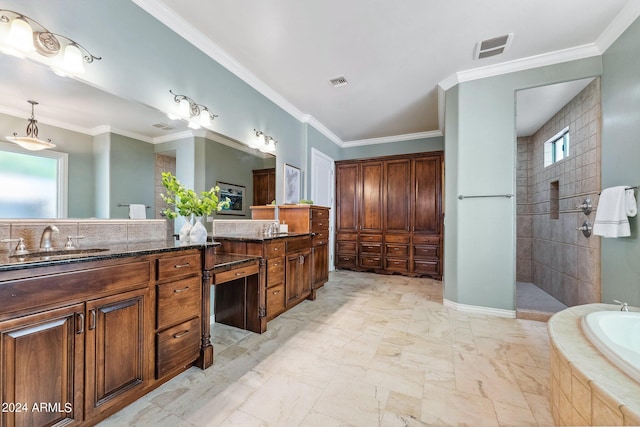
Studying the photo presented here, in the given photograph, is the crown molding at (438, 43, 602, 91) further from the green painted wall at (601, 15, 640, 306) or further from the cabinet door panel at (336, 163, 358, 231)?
the cabinet door panel at (336, 163, 358, 231)

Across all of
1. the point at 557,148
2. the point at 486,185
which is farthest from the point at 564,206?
the point at 486,185

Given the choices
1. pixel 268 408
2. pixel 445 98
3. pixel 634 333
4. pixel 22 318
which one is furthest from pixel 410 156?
pixel 22 318

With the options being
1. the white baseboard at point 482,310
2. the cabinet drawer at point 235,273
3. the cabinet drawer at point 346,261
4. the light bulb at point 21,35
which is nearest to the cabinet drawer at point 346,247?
the cabinet drawer at point 346,261

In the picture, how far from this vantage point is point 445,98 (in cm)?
329

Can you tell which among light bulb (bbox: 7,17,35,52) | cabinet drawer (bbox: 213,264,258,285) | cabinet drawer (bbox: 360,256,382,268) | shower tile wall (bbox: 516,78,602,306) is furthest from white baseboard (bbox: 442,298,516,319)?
light bulb (bbox: 7,17,35,52)

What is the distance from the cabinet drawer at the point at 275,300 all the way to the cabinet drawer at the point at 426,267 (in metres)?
2.86

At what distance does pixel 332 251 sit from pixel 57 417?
14.5ft

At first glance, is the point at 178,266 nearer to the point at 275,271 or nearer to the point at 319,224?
the point at 275,271

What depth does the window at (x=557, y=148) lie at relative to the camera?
3137 millimetres

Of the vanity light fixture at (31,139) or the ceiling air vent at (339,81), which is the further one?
the ceiling air vent at (339,81)

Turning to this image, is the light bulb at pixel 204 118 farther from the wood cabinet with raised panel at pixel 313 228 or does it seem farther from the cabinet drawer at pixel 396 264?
the cabinet drawer at pixel 396 264

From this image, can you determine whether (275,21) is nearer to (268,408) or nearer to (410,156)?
(268,408)

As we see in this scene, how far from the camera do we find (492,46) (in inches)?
99.2

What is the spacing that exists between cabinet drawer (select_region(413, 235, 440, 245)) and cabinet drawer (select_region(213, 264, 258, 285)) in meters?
3.32
